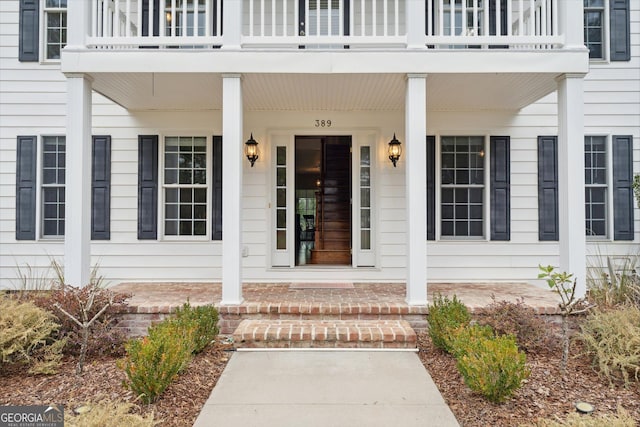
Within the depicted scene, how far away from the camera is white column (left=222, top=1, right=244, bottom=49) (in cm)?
482

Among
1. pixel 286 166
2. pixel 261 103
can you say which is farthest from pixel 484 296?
pixel 261 103

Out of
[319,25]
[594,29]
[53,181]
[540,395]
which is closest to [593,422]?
[540,395]

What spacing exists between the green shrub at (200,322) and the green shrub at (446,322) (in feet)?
7.41

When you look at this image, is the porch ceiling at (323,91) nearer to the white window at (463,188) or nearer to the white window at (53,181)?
the white window at (463,188)

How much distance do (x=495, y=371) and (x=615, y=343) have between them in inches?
62.7

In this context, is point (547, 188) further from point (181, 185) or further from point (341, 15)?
point (181, 185)

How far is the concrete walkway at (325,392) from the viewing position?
2.88 meters

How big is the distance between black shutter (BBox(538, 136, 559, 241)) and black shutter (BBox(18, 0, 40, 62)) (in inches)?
318

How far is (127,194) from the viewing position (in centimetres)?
646

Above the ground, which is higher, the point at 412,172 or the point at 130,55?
the point at 130,55

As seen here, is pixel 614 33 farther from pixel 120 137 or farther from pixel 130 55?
pixel 120 137

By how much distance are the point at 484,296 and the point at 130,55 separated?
5331 millimetres

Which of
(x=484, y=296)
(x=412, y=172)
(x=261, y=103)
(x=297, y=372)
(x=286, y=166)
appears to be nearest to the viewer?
(x=297, y=372)

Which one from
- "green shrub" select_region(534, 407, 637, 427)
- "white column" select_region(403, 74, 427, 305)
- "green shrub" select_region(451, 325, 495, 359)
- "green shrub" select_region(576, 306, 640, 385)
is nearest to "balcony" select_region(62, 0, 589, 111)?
"white column" select_region(403, 74, 427, 305)
